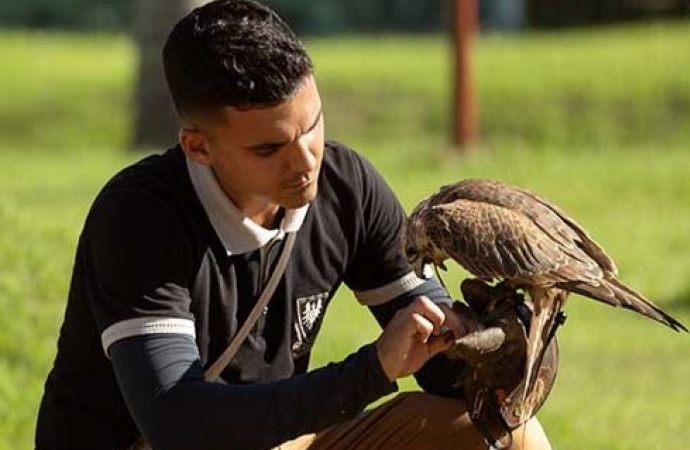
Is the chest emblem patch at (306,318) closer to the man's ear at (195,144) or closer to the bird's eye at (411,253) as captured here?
the bird's eye at (411,253)

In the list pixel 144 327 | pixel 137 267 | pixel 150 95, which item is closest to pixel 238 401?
pixel 144 327

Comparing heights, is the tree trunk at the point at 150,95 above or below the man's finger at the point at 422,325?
below

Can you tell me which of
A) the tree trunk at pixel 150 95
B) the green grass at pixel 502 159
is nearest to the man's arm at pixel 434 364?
the green grass at pixel 502 159

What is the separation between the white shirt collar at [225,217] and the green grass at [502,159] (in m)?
2.22

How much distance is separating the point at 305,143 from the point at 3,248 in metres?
4.76

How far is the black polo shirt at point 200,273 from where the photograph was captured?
13.1 ft

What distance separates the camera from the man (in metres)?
3.84

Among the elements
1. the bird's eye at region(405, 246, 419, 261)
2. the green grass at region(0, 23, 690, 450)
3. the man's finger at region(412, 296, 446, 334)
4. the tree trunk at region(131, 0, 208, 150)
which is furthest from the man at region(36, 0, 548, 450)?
the tree trunk at region(131, 0, 208, 150)

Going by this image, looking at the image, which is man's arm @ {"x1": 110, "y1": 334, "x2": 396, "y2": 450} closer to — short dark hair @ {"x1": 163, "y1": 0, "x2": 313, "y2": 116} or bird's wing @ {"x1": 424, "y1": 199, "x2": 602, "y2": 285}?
bird's wing @ {"x1": 424, "y1": 199, "x2": 602, "y2": 285}

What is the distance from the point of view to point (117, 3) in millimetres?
22391

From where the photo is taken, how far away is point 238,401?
12.6 ft

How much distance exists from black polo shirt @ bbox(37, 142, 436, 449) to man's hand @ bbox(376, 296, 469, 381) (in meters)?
0.07

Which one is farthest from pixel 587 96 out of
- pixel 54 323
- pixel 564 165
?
pixel 54 323

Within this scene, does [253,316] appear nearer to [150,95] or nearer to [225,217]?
[225,217]
